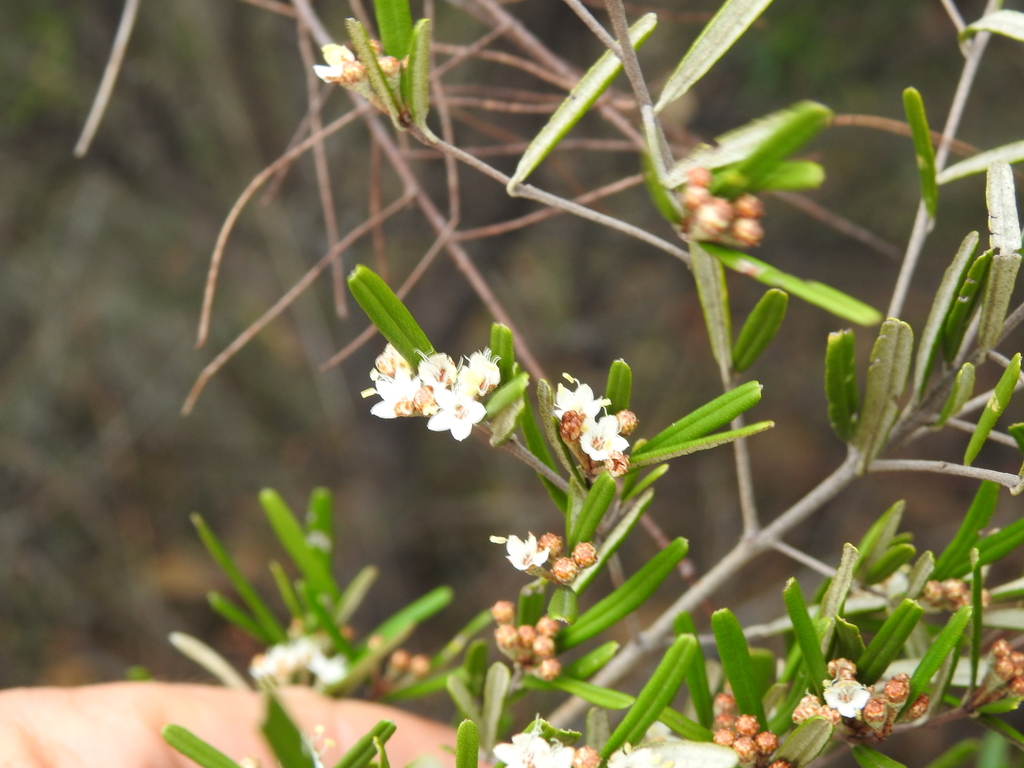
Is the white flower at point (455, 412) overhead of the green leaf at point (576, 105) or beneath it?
beneath

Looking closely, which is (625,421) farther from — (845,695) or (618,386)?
(845,695)

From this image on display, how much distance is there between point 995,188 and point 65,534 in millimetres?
3912

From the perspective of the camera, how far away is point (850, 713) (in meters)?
0.78

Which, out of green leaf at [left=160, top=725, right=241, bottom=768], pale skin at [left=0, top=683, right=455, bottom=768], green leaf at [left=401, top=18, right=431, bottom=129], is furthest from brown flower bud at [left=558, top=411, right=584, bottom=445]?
pale skin at [left=0, top=683, right=455, bottom=768]

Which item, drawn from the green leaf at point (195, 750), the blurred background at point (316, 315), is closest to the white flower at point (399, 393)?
the green leaf at point (195, 750)

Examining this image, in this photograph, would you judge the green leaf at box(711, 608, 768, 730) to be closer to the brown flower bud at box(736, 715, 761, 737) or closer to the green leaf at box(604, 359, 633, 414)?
the brown flower bud at box(736, 715, 761, 737)

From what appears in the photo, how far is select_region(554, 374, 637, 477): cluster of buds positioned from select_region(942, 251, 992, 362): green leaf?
0.36 m

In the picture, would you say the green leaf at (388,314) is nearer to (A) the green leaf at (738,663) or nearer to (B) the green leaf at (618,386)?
(B) the green leaf at (618,386)

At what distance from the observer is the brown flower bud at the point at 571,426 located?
0.80 meters

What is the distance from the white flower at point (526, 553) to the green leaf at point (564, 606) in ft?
0.13

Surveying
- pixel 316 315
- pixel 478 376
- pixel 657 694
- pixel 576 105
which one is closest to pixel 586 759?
pixel 657 694

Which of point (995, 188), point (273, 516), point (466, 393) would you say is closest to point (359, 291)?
point (466, 393)

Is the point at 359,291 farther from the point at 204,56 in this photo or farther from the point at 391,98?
the point at 204,56

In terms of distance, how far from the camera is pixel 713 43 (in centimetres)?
77
